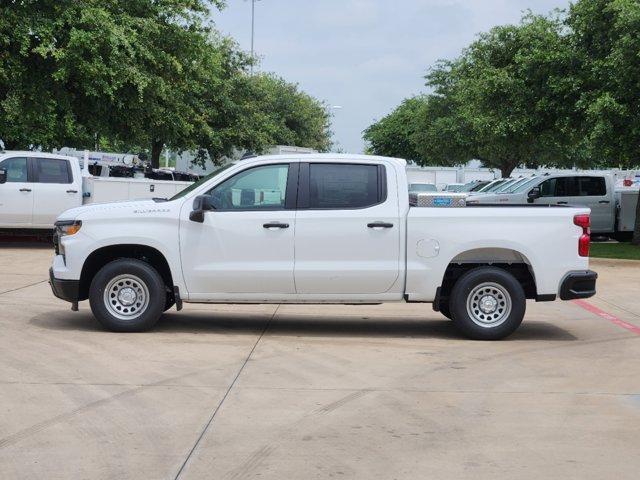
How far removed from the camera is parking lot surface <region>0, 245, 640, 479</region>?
561 centimetres

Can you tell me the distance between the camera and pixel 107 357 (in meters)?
8.66

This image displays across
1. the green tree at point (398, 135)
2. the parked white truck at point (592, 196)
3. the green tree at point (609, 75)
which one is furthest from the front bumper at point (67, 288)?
the green tree at point (398, 135)

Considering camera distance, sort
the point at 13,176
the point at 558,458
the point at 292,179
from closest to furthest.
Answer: the point at 558,458
the point at 292,179
the point at 13,176

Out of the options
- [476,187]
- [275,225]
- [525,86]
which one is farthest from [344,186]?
[476,187]

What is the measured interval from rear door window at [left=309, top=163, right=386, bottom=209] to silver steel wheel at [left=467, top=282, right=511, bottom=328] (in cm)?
142

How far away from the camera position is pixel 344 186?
9992mm

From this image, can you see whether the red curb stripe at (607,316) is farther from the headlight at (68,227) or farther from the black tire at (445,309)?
the headlight at (68,227)

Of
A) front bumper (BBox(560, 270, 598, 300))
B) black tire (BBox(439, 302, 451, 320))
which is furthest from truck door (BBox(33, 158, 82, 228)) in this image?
front bumper (BBox(560, 270, 598, 300))

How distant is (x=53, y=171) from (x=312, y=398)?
48.1 ft

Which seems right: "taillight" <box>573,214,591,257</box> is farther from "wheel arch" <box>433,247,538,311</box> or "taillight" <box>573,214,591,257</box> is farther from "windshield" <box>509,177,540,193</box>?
"windshield" <box>509,177,540,193</box>

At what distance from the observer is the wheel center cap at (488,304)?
10.0 meters

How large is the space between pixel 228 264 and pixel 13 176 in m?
11.8

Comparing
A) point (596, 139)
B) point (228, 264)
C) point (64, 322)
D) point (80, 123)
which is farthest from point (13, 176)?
point (596, 139)

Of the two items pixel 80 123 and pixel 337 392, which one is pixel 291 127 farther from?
pixel 337 392
